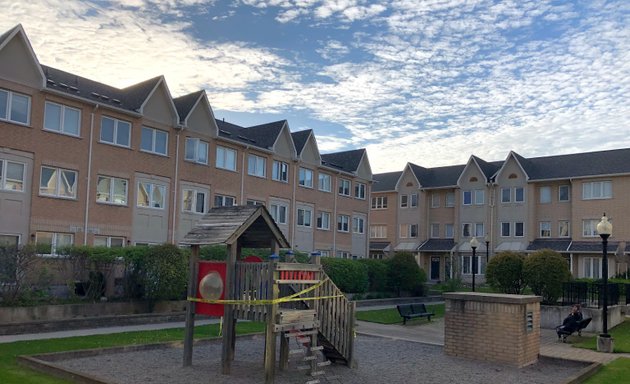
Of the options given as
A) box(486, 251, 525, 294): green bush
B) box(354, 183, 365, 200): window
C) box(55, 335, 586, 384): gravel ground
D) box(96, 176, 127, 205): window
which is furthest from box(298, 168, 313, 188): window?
box(55, 335, 586, 384): gravel ground

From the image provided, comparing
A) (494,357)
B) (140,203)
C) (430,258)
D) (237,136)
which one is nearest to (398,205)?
(430,258)

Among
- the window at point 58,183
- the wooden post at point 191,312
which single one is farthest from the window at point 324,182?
the wooden post at point 191,312

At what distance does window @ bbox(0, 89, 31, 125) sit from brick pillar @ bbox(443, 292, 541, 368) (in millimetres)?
21246

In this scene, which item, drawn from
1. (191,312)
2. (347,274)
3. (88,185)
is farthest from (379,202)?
(191,312)

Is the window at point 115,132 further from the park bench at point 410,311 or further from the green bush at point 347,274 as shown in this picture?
the park bench at point 410,311

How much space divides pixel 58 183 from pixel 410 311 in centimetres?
1772

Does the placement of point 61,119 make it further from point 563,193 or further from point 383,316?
point 563,193

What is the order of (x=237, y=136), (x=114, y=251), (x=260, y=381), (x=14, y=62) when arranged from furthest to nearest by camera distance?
(x=237, y=136) < (x=14, y=62) < (x=114, y=251) < (x=260, y=381)

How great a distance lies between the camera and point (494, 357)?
1441 centimetres

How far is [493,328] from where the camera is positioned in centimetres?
1452

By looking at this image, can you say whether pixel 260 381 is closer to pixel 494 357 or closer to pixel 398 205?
pixel 494 357

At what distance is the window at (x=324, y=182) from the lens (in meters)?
46.3

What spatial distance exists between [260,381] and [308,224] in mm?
33218

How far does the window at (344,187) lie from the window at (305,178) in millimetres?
4457
